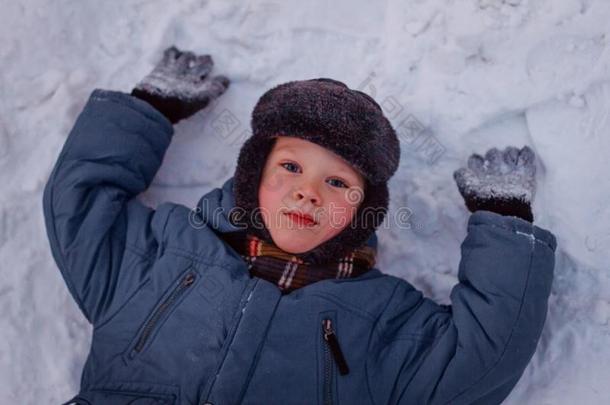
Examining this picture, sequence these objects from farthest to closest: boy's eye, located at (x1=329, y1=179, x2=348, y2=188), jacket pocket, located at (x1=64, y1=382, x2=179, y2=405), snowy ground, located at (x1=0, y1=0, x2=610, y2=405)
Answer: snowy ground, located at (x1=0, y1=0, x2=610, y2=405), boy's eye, located at (x1=329, y1=179, x2=348, y2=188), jacket pocket, located at (x1=64, y1=382, x2=179, y2=405)

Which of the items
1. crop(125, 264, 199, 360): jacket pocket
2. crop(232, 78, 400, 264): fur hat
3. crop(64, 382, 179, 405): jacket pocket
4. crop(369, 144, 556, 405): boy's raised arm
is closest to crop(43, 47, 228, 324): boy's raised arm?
crop(125, 264, 199, 360): jacket pocket

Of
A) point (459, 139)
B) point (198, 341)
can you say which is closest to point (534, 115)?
point (459, 139)

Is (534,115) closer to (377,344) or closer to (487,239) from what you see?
(487,239)

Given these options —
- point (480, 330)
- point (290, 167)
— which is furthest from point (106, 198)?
point (480, 330)

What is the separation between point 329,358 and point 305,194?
0.43 metres

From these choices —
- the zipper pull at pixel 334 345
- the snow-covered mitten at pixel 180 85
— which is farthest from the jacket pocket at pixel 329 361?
the snow-covered mitten at pixel 180 85

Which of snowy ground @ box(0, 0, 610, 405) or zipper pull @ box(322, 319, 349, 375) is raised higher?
snowy ground @ box(0, 0, 610, 405)

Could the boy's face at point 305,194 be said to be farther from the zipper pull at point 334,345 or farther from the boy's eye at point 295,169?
the zipper pull at point 334,345

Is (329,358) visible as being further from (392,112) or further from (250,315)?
(392,112)

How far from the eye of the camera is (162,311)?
1.66 m

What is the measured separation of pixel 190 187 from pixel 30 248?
54cm

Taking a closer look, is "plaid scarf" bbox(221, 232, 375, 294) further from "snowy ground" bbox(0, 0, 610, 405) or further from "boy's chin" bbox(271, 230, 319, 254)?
"snowy ground" bbox(0, 0, 610, 405)

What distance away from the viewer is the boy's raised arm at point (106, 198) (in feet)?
5.67

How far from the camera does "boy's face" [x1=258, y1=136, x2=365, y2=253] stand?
1.62 metres
